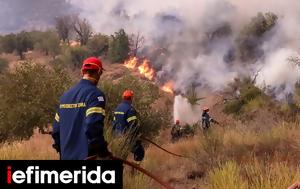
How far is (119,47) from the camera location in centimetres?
5062

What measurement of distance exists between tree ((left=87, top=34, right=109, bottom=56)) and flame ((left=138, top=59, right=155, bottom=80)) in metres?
5.10

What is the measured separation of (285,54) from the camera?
124 ft

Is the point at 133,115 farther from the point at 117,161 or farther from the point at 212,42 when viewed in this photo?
the point at 212,42

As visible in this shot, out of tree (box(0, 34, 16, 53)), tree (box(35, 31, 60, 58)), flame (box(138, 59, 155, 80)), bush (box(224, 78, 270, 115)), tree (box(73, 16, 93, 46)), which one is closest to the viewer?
bush (box(224, 78, 270, 115))

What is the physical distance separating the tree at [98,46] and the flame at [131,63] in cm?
430

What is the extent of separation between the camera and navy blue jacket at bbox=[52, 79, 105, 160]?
467cm

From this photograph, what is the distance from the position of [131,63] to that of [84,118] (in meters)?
45.9

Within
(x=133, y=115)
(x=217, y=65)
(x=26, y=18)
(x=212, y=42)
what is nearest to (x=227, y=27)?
(x=212, y=42)

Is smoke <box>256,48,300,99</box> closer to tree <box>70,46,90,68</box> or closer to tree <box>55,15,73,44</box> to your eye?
tree <box>70,46,90,68</box>

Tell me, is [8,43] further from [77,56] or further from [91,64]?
[91,64]

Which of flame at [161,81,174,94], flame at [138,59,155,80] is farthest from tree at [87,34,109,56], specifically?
flame at [161,81,174,94]

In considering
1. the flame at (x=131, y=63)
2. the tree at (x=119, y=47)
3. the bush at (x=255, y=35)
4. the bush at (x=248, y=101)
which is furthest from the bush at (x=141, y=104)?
the tree at (x=119, y=47)

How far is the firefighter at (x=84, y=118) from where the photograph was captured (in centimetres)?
466

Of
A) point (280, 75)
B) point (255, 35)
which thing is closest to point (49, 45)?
point (255, 35)
